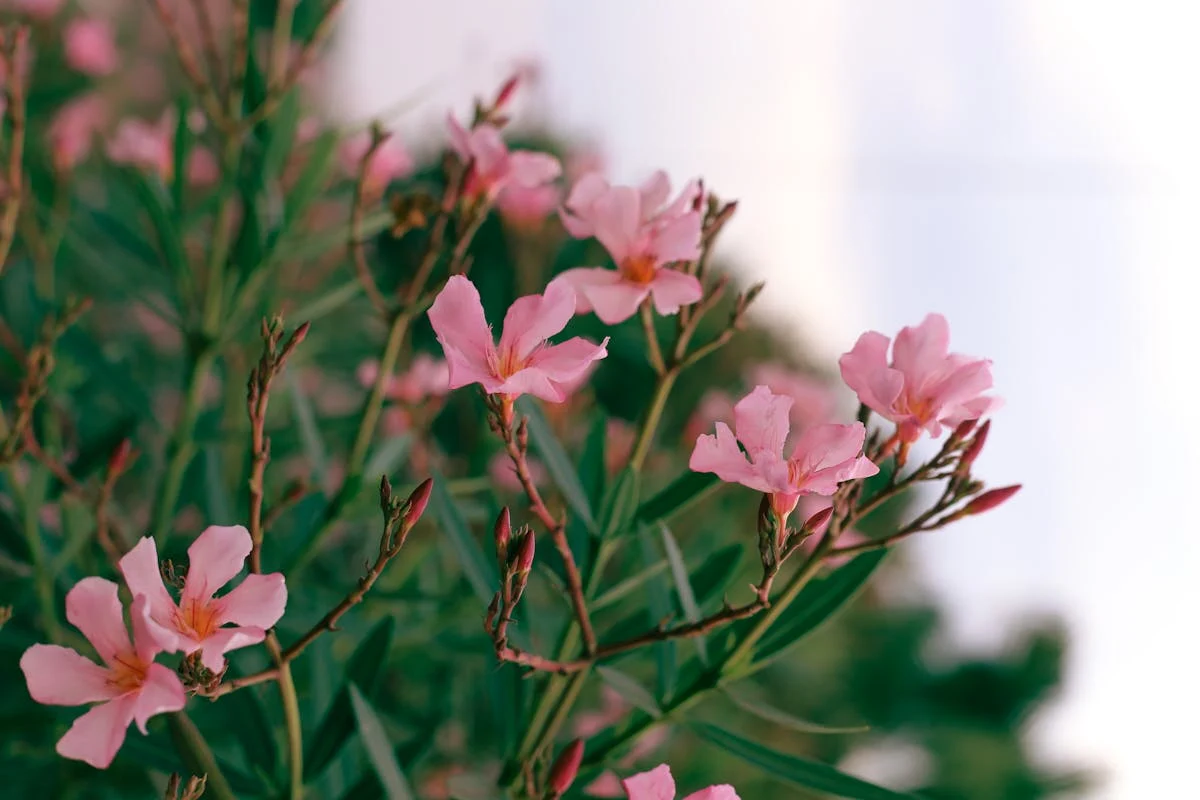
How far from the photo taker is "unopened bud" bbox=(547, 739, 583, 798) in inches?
12.4

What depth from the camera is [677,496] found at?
0.40m

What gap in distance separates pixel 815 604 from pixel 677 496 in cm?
7

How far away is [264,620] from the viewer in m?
0.26

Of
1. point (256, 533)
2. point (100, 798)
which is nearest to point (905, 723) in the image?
point (100, 798)

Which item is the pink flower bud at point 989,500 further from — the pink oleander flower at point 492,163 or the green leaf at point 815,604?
the pink oleander flower at point 492,163

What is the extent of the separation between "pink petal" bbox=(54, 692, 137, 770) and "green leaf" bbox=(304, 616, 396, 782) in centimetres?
13

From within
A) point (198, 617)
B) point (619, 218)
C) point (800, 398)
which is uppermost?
point (619, 218)

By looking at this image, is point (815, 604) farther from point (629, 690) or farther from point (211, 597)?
point (211, 597)

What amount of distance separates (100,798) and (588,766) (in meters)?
0.35

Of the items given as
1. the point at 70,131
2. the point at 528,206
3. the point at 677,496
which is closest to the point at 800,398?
the point at 528,206

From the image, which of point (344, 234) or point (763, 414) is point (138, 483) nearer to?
point (344, 234)

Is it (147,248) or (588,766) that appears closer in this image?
(588,766)

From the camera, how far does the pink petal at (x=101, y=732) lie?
9.9 inches

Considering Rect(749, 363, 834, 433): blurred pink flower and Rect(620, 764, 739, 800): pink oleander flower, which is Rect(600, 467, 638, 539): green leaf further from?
Rect(749, 363, 834, 433): blurred pink flower
